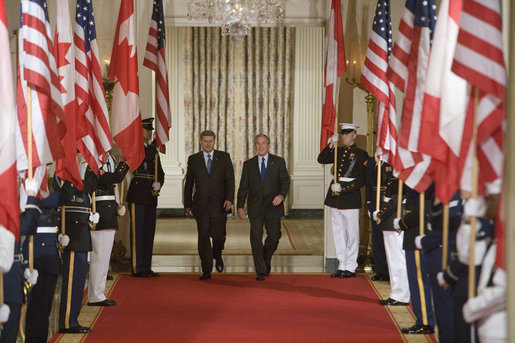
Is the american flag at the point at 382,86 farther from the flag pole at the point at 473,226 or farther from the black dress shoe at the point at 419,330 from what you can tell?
the flag pole at the point at 473,226

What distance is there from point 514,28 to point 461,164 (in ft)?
4.95

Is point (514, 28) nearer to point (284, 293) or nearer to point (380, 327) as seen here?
point (380, 327)

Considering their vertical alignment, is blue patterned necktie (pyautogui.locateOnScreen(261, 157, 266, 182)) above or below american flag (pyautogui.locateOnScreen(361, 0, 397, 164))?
below

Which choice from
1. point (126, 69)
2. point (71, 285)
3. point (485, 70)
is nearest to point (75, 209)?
point (71, 285)

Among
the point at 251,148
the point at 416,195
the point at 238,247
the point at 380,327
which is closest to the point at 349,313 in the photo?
the point at 380,327

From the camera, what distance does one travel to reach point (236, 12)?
8.53m

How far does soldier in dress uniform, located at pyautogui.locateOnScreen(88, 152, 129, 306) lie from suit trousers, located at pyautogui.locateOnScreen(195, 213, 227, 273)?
1674 mm

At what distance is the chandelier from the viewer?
8.59 meters

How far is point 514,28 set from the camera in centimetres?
330

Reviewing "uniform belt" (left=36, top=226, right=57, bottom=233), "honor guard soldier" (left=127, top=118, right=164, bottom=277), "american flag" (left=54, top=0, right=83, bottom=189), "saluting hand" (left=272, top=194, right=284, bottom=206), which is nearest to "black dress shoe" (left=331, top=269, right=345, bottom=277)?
"saluting hand" (left=272, top=194, right=284, bottom=206)

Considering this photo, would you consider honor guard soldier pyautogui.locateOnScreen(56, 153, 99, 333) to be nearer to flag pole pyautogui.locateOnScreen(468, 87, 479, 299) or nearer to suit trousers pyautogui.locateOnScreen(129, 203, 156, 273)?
suit trousers pyautogui.locateOnScreen(129, 203, 156, 273)

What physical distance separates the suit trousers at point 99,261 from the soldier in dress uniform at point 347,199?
9.86 feet

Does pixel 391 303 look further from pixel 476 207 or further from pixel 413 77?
pixel 476 207

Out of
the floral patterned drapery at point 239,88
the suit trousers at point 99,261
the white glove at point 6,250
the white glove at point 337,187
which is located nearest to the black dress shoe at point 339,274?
the white glove at point 337,187
